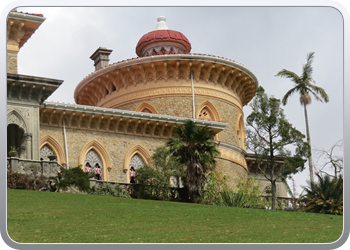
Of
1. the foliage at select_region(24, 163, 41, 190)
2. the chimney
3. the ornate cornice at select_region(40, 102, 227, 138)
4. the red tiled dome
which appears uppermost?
the red tiled dome

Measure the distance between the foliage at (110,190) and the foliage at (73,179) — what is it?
0.60m

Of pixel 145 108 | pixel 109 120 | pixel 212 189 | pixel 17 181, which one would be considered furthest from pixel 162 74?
pixel 17 181

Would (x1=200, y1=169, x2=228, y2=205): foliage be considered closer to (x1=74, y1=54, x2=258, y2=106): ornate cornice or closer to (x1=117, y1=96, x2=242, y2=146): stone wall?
(x1=117, y1=96, x2=242, y2=146): stone wall

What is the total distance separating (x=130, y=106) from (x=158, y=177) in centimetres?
1005

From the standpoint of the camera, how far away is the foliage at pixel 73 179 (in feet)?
95.7

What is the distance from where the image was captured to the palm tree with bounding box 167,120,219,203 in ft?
108

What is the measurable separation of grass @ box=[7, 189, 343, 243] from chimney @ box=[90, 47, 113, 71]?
18465 mm

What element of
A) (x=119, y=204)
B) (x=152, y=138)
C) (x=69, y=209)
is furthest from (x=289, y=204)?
(x=69, y=209)

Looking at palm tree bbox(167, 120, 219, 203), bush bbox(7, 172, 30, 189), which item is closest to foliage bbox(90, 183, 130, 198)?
palm tree bbox(167, 120, 219, 203)

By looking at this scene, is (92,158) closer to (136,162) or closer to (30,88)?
(136,162)

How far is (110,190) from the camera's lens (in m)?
31.8

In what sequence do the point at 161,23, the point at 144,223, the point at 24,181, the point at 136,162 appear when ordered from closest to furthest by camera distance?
the point at 144,223, the point at 24,181, the point at 161,23, the point at 136,162

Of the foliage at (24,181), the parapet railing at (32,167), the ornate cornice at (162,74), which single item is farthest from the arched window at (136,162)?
the foliage at (24,181)

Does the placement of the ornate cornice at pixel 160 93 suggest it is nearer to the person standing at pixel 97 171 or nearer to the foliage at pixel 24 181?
the person standing at pixel 97 171
